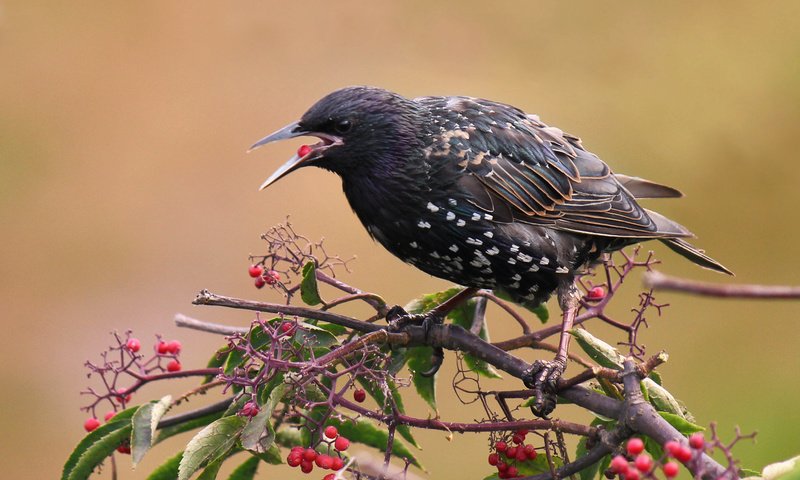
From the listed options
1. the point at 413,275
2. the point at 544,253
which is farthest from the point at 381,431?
the point at 413,275

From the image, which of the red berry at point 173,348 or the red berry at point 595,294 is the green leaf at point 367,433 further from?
the red berry at point 595,294

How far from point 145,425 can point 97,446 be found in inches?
5.7

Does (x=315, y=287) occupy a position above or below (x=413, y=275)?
below

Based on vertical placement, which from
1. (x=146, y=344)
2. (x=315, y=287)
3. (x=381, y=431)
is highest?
(x=146, y=344)

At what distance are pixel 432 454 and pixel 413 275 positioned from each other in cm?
125

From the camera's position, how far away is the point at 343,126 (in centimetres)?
274

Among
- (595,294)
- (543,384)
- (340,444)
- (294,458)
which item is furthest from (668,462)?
(595,294)

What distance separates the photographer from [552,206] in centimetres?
297

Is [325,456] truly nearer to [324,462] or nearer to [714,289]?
[324,462]

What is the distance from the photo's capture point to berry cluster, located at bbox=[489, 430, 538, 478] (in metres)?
2.14

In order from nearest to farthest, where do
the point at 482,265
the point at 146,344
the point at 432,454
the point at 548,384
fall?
1. the point at 548,384
2. the point at 482,265
3. the point at 432,454
4. the point at 146,344

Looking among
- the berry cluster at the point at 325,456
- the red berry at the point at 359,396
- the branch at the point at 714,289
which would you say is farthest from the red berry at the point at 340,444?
the branch at the point at 714,289

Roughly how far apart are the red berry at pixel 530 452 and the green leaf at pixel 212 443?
0.59 m

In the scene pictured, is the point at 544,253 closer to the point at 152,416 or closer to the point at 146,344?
the point at 152,416
